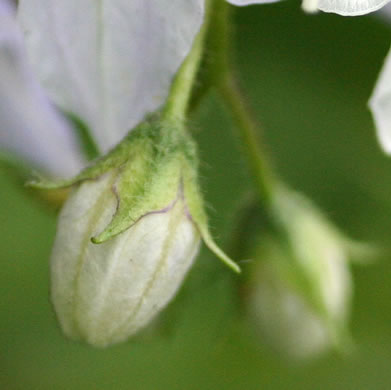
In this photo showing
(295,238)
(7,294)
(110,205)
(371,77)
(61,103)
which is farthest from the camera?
(371,77)

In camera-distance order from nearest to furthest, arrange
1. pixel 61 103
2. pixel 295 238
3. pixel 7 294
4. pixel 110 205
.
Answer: pixel 110 205 < pixel 61 103 < pixel 295 238 < pixel 7 294

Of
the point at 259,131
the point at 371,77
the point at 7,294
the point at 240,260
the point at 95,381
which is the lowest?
the point at 95,381

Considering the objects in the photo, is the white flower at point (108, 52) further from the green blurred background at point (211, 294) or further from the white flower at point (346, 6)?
the green blurred background at point (211, 294)

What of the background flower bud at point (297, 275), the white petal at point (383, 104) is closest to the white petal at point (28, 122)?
the background flower bud at point (297, 275)

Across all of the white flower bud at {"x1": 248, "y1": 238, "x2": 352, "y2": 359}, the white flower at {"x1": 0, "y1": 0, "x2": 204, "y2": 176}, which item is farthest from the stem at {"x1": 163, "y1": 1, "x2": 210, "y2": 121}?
the white flower bud at {"x1": 248, "y1": 238, "x2": 352, "y2": 359}

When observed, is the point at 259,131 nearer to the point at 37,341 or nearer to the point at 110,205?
the point at 110,205

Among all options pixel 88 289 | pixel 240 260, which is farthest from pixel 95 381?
pixel 88 289

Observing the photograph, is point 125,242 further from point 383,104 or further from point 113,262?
point 383,104

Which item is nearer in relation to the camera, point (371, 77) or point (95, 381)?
point (95, 381)
